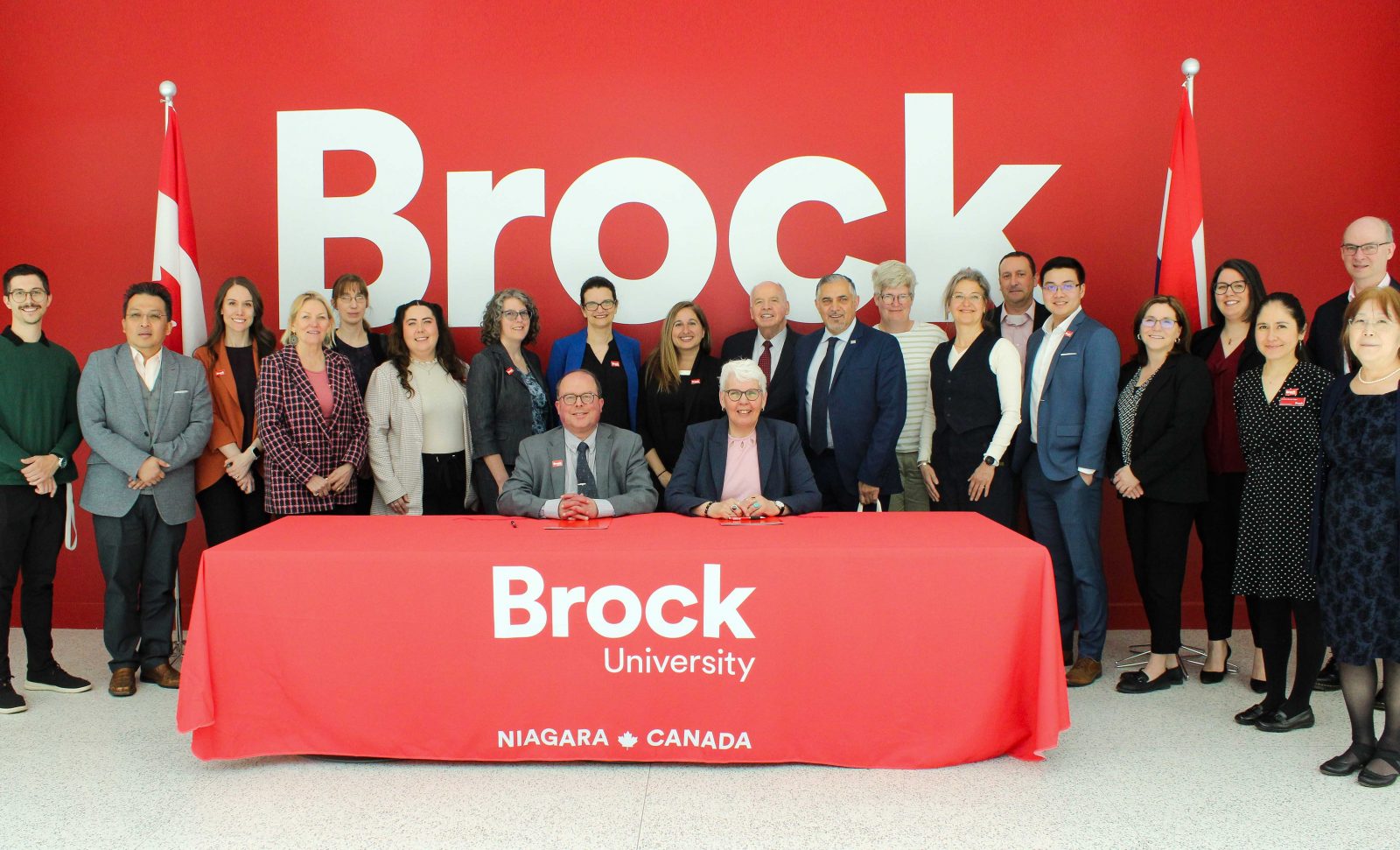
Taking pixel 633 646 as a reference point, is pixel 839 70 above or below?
above

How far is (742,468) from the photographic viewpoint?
340 cm

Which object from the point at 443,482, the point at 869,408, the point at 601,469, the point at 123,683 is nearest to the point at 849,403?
the point at 869,408

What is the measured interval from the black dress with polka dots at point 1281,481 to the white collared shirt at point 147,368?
13.0ft

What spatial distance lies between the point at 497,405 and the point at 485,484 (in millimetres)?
341

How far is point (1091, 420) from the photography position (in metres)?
3.61

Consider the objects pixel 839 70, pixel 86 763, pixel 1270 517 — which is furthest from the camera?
pixel 839 70

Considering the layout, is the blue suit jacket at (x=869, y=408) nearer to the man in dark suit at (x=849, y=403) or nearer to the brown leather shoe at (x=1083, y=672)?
the man in dark suit at (x=849, y=403)

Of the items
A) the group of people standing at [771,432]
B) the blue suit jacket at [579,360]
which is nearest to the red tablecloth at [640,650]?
the group of people standing at [771,432]

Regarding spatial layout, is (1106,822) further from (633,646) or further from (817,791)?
(633,646)

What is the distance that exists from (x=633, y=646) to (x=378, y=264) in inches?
111

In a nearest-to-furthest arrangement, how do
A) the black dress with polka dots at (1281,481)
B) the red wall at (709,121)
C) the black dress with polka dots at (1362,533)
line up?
the black dress with polka dots at (1362,533) < the black dress with polka dots at (1281,481) < the red wall at (709,121)

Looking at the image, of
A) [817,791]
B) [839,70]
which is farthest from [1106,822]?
[839,70]

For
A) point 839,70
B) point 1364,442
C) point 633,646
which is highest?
point 839,70

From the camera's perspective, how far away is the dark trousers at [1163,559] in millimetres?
3568
